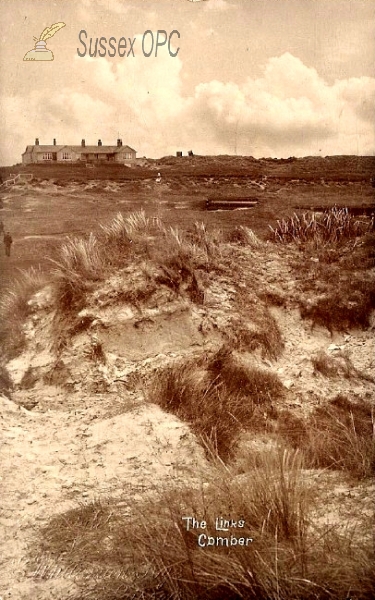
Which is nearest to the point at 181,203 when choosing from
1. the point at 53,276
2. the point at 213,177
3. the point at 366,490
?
the point at 213,177

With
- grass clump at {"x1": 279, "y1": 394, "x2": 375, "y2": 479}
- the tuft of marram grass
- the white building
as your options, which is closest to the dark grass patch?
grass clump at {"x1": 279, "y1": 394, "x2": 375, "y2": 479}

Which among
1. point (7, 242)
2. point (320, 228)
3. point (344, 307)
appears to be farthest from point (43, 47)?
point (344, 307)

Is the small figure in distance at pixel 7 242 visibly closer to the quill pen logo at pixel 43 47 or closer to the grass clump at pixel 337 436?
the quill pen logo at pixel 43 47

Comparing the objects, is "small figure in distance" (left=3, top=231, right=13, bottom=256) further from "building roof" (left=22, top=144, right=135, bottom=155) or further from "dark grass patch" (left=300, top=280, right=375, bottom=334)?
"dark grass patch" (left=300, top=280, right=375, bottom=334)

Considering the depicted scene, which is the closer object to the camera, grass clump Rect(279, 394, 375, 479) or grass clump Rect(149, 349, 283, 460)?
grass clump Rect(279, 394, 375, 479)

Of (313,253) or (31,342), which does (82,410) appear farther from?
(313,253)

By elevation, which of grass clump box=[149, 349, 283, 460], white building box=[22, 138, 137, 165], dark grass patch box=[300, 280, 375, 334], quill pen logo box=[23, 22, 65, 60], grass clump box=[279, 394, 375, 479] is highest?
quill pen logo box=[23, 22, 65, 60]

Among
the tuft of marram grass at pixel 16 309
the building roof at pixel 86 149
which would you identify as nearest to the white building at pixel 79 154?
the building roof at pixel 86 149
